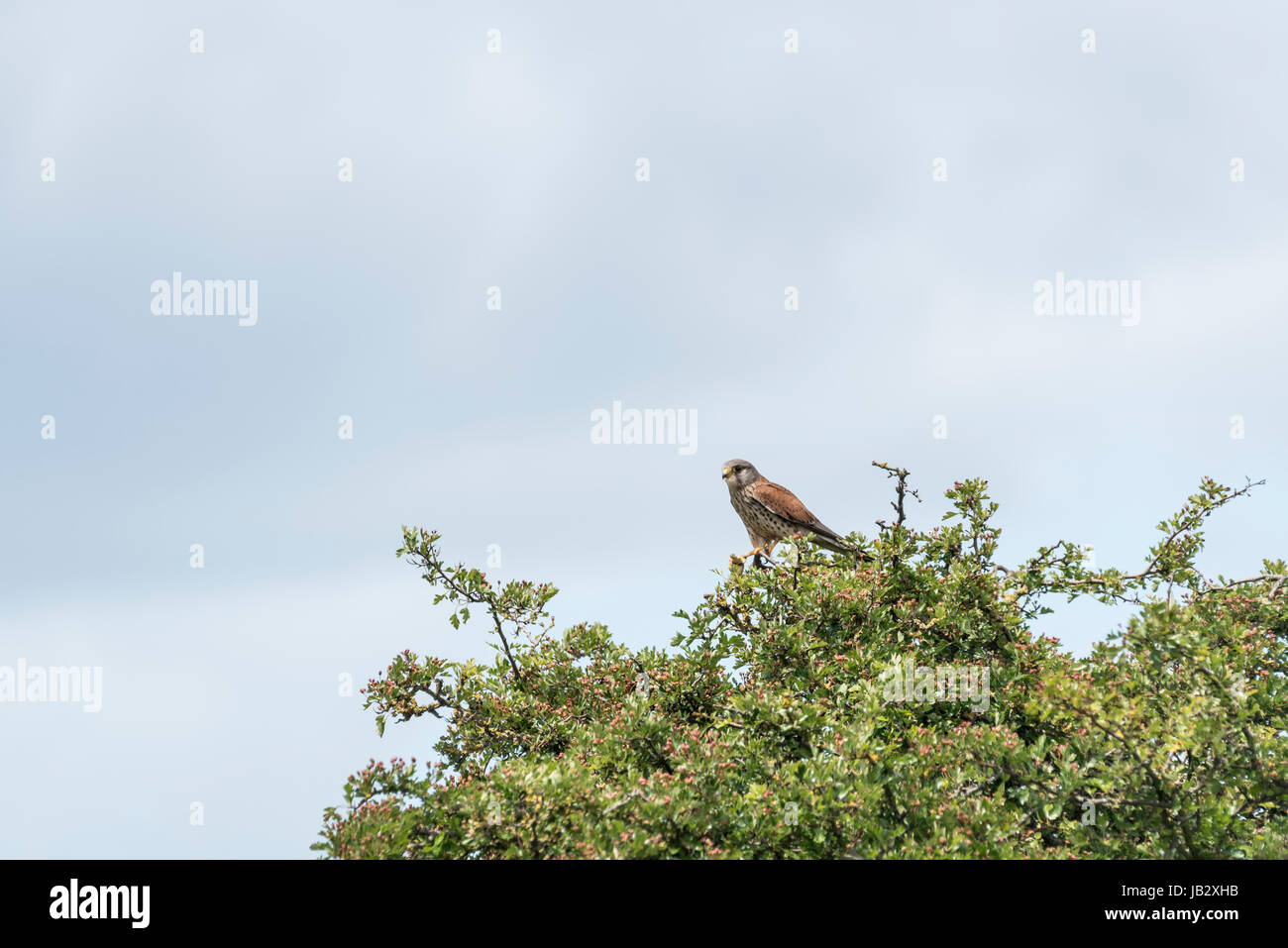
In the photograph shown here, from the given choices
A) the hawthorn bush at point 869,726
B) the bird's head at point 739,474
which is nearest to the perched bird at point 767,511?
the bird's head at point 739,474

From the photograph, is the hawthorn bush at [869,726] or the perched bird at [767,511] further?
the perched bird at [767,511]

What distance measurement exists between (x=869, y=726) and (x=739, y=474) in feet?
18.7

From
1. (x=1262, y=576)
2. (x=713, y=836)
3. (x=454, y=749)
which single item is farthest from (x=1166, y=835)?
(x=454, y=749)

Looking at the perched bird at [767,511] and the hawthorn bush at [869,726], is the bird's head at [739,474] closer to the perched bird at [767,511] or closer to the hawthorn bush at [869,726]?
the perched bird at [767,511]

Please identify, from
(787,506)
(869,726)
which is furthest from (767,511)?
(869,726)

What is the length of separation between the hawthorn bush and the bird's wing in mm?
2232

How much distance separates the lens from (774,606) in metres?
7.02

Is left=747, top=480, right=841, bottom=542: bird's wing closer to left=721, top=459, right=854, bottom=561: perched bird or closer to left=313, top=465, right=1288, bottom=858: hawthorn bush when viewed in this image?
left=721, top=459, right=854, bottom=561: perched bird

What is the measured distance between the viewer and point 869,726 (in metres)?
4.96

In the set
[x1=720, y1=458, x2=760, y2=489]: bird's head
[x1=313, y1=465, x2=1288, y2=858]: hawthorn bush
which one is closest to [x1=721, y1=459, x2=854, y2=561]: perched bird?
[x1=720, y1=458, x2=760, y2=489]: bird's head

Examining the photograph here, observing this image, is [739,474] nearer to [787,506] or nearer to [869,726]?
[787,506]

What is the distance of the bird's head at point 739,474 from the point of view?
410 inches
